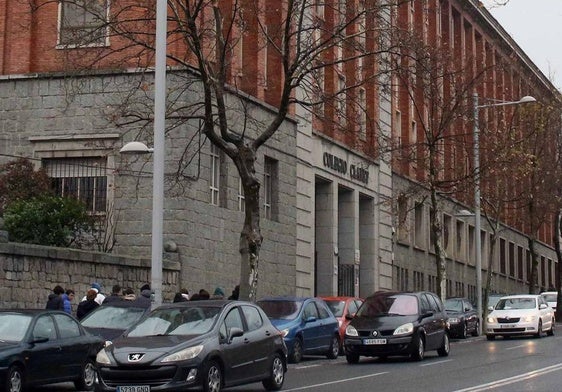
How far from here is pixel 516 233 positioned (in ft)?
234

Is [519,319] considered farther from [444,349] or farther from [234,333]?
[234,333]

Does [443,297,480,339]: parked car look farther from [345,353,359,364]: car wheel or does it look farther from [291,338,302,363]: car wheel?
[291,338,302,363]: car wheel

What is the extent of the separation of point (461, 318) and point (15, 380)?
75.0ft

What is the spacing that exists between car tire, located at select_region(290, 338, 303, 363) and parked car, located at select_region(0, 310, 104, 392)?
20.6 feet

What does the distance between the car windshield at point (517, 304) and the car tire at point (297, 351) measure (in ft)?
45.0

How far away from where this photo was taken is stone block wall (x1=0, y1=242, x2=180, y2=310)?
869 inches

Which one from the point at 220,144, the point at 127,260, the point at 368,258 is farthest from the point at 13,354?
the point at 368,258

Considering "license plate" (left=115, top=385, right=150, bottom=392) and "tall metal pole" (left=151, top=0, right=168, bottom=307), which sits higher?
"tall metal pole" (left=151, top=0, right=168, bottom=307)

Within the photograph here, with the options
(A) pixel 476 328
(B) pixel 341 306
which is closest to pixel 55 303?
(B) pixel 341 306

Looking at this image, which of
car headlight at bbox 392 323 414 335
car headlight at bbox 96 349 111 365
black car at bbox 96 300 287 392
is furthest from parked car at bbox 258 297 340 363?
car headlight at bbox 96 349 111 365

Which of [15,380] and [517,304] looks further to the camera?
[517,304]

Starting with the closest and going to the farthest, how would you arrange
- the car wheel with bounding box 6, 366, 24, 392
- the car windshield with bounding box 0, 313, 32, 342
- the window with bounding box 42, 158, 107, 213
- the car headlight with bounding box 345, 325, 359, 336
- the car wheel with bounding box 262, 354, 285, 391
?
the car wheel with bounding box 6, 366, 24, 392 < the car windshield with bounding box 0, 313, 32, 342 < the car wheel with bounding box 262, 354, 285, 391 < the car headlight with bounding box 345, 325, 359, 336 < the window with bounding box 42, 158, 107, 213

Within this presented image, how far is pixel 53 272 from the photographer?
2359cm

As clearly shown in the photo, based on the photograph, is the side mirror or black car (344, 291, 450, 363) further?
black car (344, 291, 450, 363)
